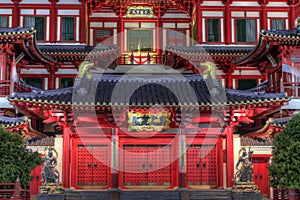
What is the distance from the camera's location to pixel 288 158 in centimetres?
1734

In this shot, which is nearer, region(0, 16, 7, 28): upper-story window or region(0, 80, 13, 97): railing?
region(0, 80, 13, 97): railing

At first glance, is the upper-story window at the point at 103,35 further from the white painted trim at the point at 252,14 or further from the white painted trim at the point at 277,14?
the white painted trim at the point at 277,14

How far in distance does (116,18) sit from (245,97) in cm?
1579

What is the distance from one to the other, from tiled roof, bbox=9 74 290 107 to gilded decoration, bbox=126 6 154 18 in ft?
39.0

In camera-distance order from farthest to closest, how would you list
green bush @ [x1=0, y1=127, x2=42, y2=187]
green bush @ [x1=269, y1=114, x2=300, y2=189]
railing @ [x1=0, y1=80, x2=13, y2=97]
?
railing @ [x1=0, y1=80, x2=13, y2=97], green bush @ [x1=0, y1=127, x2=42, y2=187], green bush @ [x1=269, y1=114, x2=300, y2=189]

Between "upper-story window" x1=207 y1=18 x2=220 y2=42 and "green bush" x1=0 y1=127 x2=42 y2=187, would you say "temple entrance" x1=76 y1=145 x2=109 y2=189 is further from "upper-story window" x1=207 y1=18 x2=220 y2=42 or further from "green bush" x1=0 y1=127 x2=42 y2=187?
"upper-story window" x1=207 y1=18 x2=220 y2=42

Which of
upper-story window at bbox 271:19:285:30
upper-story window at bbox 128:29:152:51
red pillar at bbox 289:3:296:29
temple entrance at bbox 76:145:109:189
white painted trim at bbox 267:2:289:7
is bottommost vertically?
temple entrance at bbox 76:145:109:189

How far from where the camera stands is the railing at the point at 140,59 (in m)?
33.8

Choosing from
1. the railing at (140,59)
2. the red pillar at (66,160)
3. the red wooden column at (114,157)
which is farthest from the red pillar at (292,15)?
the red pillar at (66,160)

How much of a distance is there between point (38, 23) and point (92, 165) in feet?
44.7

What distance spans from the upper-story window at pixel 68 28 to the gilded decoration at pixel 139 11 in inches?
166

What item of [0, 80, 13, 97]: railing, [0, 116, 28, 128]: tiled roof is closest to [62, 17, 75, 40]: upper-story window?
[0, 80, 13, 97]: railing

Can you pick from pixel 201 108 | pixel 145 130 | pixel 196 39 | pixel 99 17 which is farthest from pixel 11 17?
pixel 201 108

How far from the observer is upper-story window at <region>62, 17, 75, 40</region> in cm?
3206
